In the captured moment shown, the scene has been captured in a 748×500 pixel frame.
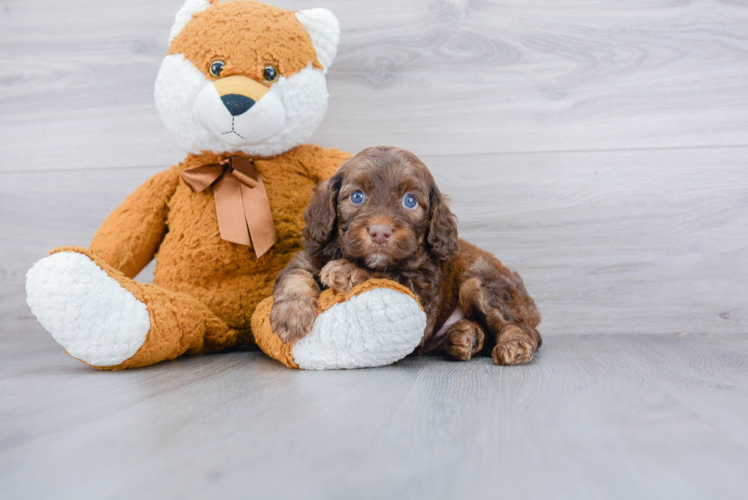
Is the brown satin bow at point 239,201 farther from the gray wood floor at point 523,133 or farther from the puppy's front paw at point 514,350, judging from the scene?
the puppy's front paw at point 514,350

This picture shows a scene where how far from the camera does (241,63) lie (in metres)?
1.88

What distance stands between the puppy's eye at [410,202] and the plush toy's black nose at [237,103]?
0.62m

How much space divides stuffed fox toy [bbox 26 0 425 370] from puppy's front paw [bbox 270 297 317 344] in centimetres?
4

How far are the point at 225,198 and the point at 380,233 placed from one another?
2.32 feet

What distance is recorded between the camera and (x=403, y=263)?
1697 mm

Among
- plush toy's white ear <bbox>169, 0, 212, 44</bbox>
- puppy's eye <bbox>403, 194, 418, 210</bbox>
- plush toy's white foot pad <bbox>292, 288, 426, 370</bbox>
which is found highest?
plush toy's white ear <bbox>169, 0, 212, 44</bbox>

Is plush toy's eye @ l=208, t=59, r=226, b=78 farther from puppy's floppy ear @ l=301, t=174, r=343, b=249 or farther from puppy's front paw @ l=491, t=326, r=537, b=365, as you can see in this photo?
puppy's front paw @ l=491, t=326, r=537, b=365

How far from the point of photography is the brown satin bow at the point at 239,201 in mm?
1963

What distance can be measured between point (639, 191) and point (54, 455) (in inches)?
94.8

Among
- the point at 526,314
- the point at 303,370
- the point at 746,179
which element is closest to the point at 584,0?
the point at 746,179

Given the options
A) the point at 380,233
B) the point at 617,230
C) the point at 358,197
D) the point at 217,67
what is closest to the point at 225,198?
the point at 217,67

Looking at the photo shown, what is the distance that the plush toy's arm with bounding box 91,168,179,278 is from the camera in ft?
6.56

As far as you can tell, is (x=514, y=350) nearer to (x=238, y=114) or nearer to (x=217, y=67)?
(x=238, y=114)

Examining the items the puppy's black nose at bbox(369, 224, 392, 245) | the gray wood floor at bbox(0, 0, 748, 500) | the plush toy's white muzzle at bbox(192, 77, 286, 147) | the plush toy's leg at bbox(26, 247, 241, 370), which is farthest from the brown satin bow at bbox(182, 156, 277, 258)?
the gray wood floor at bbox(0, 0, 748, 500)
